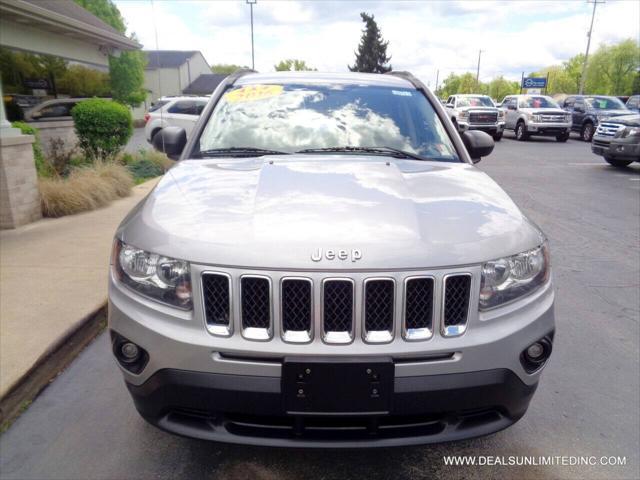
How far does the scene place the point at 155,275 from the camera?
204cm

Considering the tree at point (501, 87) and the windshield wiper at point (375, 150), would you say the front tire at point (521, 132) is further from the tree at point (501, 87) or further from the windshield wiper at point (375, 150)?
the tree at point (501, 87)

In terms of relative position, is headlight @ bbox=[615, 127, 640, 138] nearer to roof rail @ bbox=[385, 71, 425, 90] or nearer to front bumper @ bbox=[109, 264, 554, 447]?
roof rail @ bbox=[385, 71, 425, 90]

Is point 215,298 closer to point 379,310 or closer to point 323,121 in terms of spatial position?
point 379,310

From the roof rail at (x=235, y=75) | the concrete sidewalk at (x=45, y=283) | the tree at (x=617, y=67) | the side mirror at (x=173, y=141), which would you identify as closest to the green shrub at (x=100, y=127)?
the concrete sidewalk at (x=45, y=283)

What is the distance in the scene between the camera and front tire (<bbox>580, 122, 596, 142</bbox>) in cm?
2197

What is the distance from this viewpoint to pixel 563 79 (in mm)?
82500

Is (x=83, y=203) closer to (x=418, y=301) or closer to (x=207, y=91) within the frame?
(x=418, y=301)

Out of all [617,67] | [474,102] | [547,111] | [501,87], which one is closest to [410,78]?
[547,111]

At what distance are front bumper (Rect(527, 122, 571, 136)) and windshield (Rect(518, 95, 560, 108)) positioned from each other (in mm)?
1348

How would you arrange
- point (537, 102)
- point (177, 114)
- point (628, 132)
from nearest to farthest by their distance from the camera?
point (628, 132)
point (177, 114)
point (537, 102)

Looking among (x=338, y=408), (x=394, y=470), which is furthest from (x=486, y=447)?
(x=338, y=408)

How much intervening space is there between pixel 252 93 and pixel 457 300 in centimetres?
229

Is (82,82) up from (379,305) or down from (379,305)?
up

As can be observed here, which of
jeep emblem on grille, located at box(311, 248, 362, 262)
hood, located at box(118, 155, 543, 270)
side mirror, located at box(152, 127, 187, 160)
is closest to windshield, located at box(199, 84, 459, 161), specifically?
side mirror, located at box(152, 127, 187, 160)
